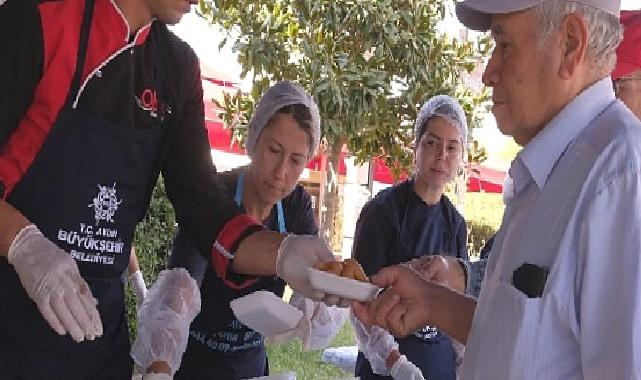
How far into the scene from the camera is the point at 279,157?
111 inches

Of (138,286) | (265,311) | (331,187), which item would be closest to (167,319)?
(265,311)

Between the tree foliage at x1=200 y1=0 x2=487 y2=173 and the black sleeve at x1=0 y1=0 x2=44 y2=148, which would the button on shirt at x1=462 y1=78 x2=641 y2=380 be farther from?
the tree foliage at x1=200 y1=0 x2=487 y2=173

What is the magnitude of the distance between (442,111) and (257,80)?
250 centimetres

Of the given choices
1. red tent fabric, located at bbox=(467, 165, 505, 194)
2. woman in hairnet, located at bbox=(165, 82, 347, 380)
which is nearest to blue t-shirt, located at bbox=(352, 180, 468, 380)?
woman in hairnet, located at bbox=(165, 82, 347, 380)

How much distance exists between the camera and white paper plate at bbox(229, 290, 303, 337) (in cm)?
203

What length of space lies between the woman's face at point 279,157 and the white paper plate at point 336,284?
96cm

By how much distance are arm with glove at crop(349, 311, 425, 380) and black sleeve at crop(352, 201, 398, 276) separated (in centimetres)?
26

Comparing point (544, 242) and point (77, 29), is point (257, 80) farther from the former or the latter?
point (544, 242)

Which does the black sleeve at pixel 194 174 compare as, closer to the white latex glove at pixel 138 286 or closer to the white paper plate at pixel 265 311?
the white paper plate at pixel 265 311

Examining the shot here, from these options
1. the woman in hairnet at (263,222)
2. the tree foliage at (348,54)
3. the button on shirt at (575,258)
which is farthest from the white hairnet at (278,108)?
the tree foliage at (348,54)

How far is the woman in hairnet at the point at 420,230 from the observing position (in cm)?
317

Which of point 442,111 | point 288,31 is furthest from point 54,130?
point 288,31

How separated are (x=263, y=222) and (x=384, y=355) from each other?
31.1 inches

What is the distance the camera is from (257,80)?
5715 mm
